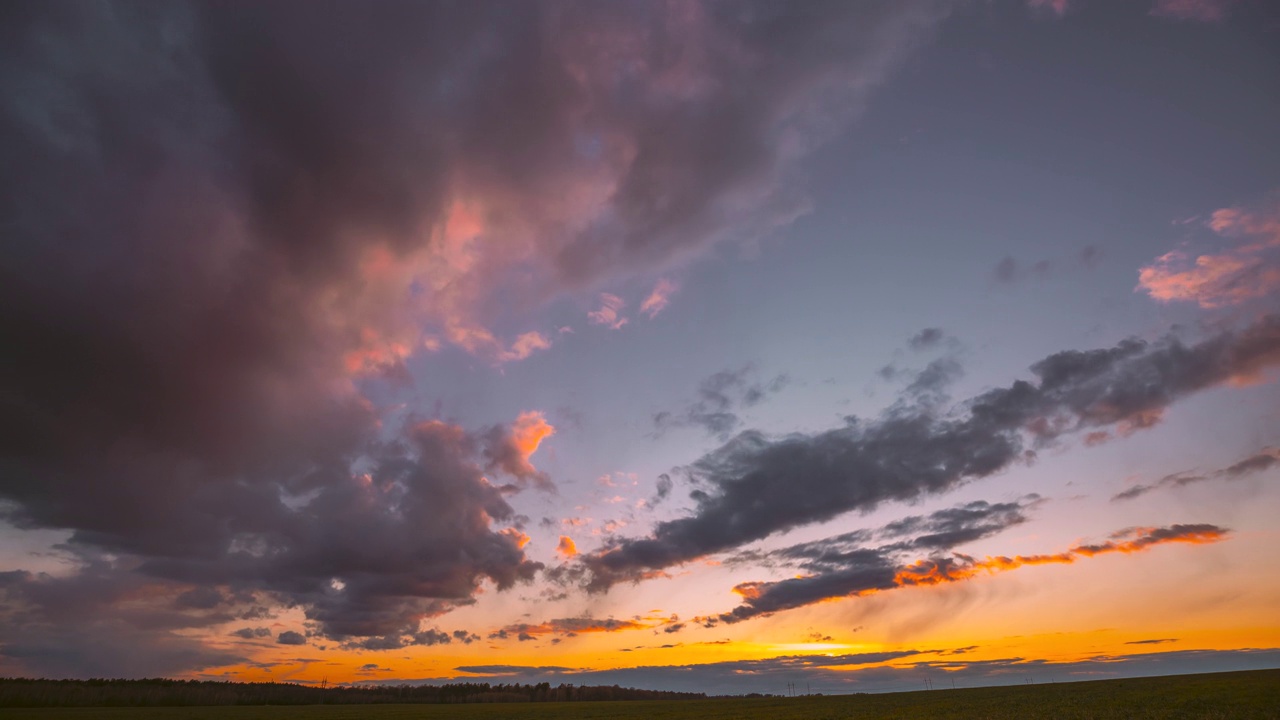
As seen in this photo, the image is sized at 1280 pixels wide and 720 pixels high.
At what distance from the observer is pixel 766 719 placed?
274ft

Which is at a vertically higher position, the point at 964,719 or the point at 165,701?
the point at 964,719

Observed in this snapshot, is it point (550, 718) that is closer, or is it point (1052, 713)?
point (1052, 713)

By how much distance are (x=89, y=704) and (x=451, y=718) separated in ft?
464

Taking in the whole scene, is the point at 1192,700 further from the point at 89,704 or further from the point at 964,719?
the point at 89,704

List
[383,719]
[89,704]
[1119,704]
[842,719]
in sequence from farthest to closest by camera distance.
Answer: [89,704] < [383,719] < [1119,704] < [842,719]

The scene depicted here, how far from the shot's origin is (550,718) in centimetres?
10519

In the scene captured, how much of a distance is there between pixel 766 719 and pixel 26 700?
194m

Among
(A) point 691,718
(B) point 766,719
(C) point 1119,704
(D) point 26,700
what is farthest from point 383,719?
(D) point 26,700

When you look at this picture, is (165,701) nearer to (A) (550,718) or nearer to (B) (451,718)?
(B) (451,718)

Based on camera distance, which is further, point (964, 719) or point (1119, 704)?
point (1119, 704)

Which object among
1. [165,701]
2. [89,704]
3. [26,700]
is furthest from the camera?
[165,701]

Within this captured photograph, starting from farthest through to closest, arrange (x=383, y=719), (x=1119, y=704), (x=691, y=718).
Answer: (x=383, y=719), (x=691, y=718), (x=1119, y=704)

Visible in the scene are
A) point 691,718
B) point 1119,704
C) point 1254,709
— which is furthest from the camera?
point 691,718

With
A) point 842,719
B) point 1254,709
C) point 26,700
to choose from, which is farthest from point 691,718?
point 26,700
